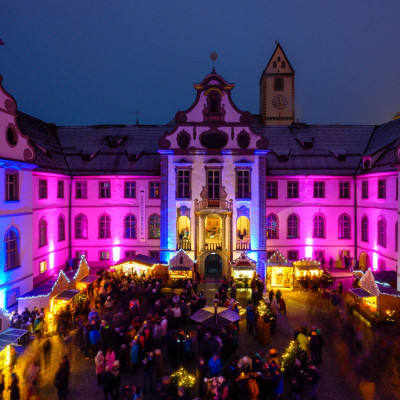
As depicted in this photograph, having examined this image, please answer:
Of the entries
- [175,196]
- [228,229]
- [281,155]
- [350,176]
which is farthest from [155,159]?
[350,176]

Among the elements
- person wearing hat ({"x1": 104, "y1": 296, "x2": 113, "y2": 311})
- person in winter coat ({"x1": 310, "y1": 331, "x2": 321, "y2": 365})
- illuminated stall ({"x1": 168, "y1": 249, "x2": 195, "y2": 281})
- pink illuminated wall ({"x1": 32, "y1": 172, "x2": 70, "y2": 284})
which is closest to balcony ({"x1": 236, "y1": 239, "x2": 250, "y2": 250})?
illuminated stall ({"x1": 168, "y1": 249, "x2": 195, "y2": 281})

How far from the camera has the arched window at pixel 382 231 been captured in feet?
97.0

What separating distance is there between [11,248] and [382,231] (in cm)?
2972

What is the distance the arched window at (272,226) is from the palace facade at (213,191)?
10cm

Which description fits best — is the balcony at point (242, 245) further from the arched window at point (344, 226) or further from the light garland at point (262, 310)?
the light garland at point (262, 310)

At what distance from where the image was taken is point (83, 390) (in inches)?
539

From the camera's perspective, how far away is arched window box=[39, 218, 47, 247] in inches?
1132

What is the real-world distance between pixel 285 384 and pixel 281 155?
978 inches

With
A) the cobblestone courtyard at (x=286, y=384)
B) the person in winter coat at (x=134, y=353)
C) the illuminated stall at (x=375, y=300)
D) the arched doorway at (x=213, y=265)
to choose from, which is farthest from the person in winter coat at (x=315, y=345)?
the arched doorway at (x=213, y=265)

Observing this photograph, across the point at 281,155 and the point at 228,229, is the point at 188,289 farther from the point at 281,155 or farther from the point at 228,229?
the point at 281,155

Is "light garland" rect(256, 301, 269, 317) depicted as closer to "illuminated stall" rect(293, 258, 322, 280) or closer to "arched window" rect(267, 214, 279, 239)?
"illuminated stall" rect(293, 258, 322, 280)

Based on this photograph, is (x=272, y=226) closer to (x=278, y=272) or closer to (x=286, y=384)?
(x=278, y=272)

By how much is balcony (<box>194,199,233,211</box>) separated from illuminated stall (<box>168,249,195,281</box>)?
180 inches

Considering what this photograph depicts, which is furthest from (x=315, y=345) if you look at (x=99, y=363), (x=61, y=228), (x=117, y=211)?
(x=61, y=228)
